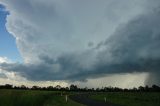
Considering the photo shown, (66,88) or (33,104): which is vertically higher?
(66,88)

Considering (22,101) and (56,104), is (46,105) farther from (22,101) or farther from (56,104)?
(22,101)

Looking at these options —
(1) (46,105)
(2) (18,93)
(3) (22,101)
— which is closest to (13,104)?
(3) (22,101)

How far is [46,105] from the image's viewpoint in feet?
260

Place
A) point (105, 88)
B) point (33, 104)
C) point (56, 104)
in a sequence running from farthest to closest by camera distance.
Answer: point (105, 88) → point (33, 104) → point (56, 104)

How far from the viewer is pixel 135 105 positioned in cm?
6719

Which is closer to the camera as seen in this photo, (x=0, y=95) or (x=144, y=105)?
(x=144, y=105)

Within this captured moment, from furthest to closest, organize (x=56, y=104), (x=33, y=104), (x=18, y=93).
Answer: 1. (x=18, y=93)
2. (x=33, y=104)
3. (x=56, y=104)

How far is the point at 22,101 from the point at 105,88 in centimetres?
8761

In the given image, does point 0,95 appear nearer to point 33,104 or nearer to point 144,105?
point 33,104

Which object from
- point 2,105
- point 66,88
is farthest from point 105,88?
point 2,105

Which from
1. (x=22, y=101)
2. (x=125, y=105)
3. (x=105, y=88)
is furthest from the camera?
(x=105, y=88)

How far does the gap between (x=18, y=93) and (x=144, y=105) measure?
235 ft

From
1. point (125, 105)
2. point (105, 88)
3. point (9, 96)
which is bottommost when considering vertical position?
point (125, 105)

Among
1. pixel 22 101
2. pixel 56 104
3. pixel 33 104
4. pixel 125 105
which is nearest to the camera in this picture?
pixel 125 105
